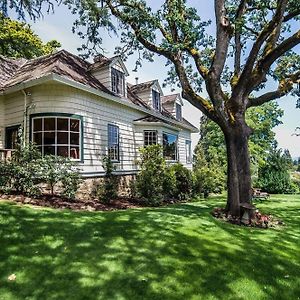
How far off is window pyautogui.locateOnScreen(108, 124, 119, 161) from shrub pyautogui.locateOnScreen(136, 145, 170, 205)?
2.05m

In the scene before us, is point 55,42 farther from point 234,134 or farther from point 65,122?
point 234,134

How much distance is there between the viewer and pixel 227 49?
384 inches

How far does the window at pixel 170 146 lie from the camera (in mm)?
18961

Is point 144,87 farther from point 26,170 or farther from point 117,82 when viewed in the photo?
point 26,170

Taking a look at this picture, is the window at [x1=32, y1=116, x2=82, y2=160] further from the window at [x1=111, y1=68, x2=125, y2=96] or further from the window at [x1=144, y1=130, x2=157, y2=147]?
the window at [x1=144, y1=130, x2=157, y2=147]

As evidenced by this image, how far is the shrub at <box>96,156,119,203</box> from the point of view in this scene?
40.5 ft

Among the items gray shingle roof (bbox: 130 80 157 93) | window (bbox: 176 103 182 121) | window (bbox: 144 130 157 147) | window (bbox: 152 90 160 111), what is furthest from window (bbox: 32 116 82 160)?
window (bbox: 176 103 182 121)

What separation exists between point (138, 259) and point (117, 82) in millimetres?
12840

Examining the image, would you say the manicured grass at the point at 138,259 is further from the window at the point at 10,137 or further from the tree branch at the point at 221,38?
the window at the point at 10,137

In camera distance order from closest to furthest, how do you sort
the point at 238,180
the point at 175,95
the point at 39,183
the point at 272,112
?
the point at 238,180
the point at 39,183
the point at 175,95
the point at 272,112

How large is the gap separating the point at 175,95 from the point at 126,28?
1185cm

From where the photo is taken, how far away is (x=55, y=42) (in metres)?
31.4

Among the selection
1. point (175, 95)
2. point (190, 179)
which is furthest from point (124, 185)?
point (175, 95)

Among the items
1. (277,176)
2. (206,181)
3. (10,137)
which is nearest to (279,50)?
(206,181)
